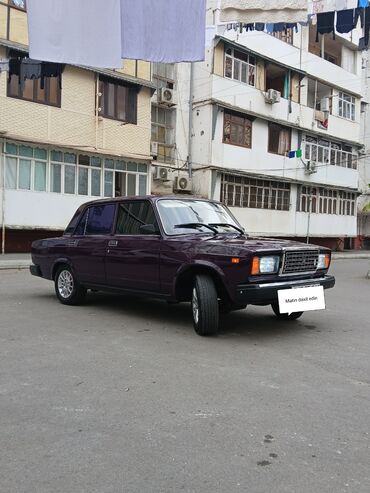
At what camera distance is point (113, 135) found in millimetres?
20203

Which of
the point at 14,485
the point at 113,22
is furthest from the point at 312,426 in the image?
the point at 113,22

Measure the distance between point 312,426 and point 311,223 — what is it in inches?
1072

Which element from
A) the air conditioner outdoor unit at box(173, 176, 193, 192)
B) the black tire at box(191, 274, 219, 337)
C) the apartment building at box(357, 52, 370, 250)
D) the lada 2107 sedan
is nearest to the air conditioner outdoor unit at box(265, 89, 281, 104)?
the air conditioner outdoor unit at box(173, 176, 193, 192)

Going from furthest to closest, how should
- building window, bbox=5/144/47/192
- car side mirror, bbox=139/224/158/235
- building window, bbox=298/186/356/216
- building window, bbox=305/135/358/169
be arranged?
building window, bbox=305/135/358/169 → building window, bbox=298/186/356/216 → building window, bbox=5/144/47/192 → car side mirror, bbox=139/224/158/235

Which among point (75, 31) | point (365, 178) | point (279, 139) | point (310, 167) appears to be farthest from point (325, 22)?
point (365, 178)

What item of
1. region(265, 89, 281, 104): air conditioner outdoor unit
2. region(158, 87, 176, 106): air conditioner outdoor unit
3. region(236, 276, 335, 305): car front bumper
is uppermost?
region(265, 89, 281, 104): air conditioner outdoor unit

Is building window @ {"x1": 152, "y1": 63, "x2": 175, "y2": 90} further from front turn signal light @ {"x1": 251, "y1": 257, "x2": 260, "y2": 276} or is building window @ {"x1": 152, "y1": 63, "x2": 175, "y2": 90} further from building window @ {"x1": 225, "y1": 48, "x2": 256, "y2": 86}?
front turn signal light @ {"x1": 251, "y1": 257, "x2": 260, "y2": 276}

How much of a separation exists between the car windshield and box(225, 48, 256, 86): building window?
19052 millimetres

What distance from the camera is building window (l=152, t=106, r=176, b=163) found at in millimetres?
24172

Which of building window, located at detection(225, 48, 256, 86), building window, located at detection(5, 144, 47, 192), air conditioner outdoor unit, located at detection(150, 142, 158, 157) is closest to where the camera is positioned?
building window, located at detection(5, 144, 47, 192)

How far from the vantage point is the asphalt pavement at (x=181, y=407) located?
109 inches

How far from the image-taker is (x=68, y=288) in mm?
7957

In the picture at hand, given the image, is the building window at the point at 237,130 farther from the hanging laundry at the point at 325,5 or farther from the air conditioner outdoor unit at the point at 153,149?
the hanging laundry at the point at 325,5

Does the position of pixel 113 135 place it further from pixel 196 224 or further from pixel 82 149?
pixel 196 224
